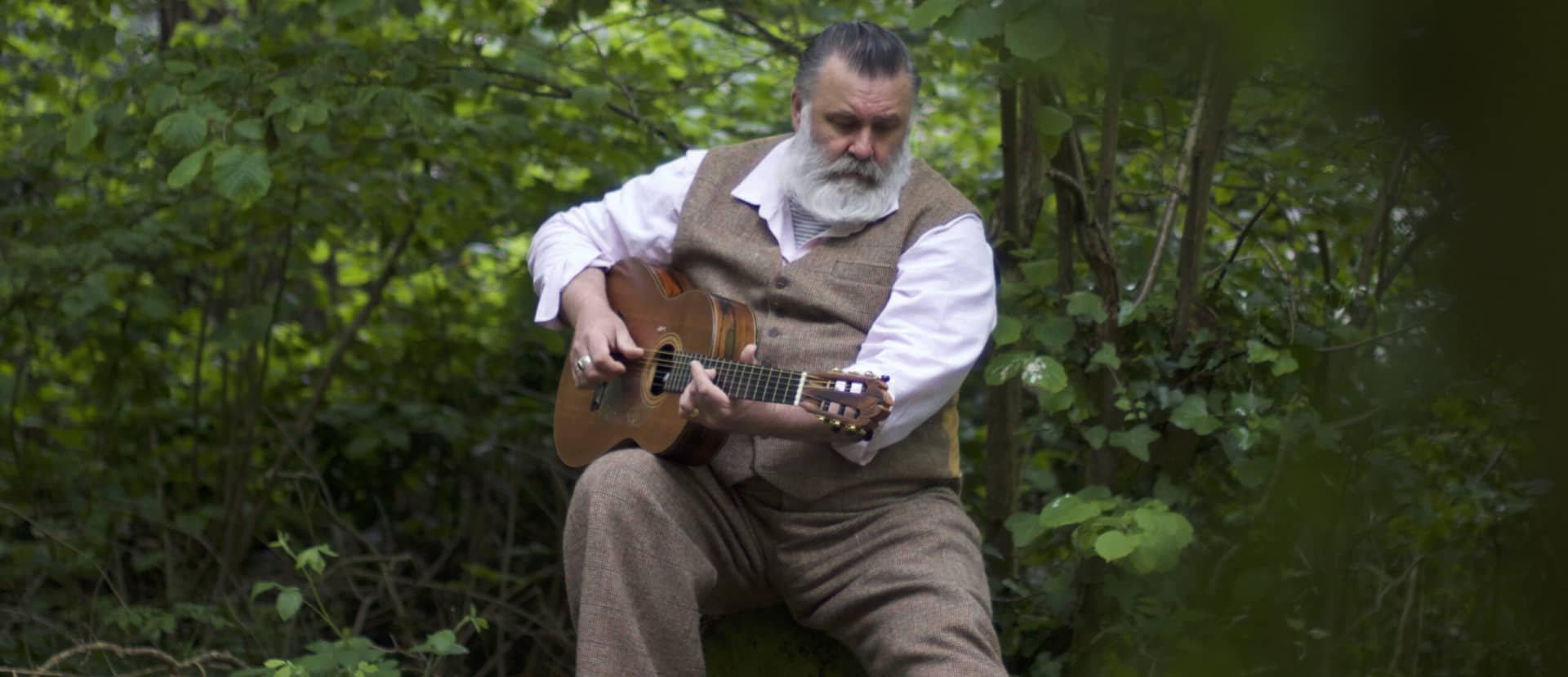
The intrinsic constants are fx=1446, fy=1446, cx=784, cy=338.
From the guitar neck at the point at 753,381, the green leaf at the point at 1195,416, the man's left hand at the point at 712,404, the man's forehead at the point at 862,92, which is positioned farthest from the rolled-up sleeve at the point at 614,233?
the green leaf at the point at 1195,416

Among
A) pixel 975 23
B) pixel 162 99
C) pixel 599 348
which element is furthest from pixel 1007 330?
pixel 162 99

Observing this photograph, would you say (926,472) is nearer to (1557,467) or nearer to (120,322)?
(1557,467)

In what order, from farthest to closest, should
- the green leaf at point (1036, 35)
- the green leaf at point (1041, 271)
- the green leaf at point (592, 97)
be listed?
the green leaf at point (592, 97)
the green leaf at point (1041, 271)
the green leaf at point (1036, 35)

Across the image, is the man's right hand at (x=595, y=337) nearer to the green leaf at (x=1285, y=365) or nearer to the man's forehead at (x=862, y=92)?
the man's forehead at (x=862, y=92)

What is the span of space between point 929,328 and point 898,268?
7.0 inches

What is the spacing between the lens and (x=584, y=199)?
4.57 metres

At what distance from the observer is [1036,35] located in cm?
188

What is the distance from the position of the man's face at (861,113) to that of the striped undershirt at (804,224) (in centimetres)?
12

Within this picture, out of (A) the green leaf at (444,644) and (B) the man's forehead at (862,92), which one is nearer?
(B) the man's forehead at (862,92)

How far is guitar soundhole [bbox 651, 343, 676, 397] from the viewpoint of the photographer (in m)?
2.72

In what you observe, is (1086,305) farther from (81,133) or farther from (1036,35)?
(81,133)

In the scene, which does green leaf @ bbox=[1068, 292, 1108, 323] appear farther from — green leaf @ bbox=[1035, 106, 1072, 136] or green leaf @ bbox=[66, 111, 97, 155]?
green leaf @ bbox=[66, 111, 97, 155]

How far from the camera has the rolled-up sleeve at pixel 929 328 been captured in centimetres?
260

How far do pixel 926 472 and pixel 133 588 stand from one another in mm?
3394
